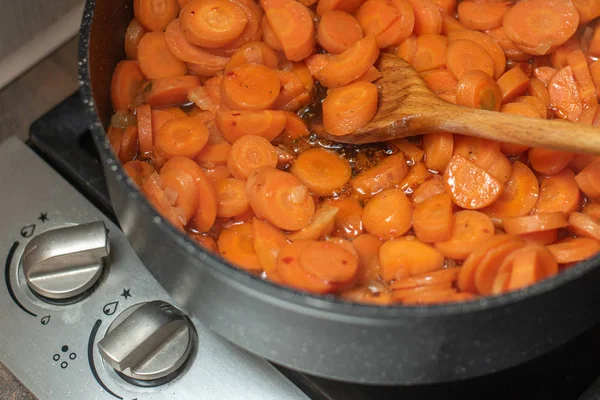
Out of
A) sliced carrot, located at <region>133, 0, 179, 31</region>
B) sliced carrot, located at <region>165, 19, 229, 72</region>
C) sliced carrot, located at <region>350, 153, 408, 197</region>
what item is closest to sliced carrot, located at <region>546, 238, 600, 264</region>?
sliced carrot, located at <region>350, 153, 408, 197</region>

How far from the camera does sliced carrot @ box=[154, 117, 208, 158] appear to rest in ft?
5.30

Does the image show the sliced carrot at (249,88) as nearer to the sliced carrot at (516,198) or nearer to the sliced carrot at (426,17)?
the sliced carrot at (426,17)

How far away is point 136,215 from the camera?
3.94ft

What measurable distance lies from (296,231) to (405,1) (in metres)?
0.74

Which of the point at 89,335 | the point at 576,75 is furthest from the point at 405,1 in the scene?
the point at 89,335

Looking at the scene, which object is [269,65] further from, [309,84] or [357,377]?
[357,377]

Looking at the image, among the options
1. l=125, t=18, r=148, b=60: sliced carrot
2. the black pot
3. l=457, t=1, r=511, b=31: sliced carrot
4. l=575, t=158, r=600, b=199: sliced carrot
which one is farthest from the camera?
l=457, t=1, r=511, b=31: sliced carrot

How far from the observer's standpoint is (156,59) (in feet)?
5.82

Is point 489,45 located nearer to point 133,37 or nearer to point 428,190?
point 428,190

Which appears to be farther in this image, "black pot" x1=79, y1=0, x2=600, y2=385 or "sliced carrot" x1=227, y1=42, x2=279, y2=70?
"sliced carrot" x1=227, y1=42, x2=279, y2=70

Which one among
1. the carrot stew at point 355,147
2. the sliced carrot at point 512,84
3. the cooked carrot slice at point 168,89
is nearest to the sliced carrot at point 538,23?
the carrot stew at point 355,147

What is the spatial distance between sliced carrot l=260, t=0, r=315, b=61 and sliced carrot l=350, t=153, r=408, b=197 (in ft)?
1.24

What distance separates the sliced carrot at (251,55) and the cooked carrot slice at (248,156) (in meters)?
0.21

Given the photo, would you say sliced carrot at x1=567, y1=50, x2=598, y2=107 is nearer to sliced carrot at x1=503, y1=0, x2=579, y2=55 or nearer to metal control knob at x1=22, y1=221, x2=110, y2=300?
sliced carrot at x1=503, y1=0, x2=579, y2=55
